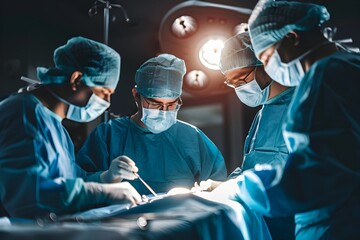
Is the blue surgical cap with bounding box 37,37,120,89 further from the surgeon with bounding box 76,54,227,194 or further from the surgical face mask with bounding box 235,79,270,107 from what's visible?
the surgical face mask with bounding box 235,79,270,107

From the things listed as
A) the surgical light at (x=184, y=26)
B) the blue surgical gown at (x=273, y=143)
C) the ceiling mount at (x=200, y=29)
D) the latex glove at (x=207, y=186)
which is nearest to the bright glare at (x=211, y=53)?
the ceiling mount at (x=200, y=29)

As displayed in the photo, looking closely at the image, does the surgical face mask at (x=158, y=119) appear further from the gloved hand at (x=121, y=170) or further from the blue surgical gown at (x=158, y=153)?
the gloved hand at (x=121, y=170)

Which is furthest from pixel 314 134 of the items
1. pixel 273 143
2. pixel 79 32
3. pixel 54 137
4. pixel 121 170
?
pixel 79 32

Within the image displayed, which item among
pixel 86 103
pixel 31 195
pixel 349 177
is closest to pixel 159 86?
pixel 86 103

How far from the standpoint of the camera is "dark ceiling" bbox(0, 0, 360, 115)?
12.9 feet

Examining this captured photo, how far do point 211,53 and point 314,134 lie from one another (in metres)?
1.82

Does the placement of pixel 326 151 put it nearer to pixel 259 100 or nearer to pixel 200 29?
pixel 259 100

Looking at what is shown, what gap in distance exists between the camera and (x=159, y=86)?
2.86m

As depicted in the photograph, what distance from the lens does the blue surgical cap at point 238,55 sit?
8.92 feet

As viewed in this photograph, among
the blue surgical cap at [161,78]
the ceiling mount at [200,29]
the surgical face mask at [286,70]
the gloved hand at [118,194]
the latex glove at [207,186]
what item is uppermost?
the ceiling mount at [200,29]

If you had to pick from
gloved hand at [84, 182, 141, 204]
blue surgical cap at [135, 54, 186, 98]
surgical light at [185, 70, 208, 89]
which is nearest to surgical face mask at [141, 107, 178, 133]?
blue surgical cap at [135, 54, 186, 98]

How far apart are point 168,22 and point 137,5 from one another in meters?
0.42

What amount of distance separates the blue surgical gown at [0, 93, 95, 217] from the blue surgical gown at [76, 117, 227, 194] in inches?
28.0

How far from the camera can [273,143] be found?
8.40 feet
